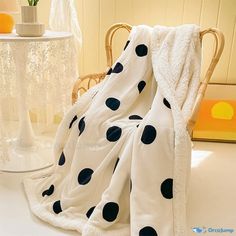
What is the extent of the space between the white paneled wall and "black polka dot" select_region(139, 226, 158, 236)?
1406mm

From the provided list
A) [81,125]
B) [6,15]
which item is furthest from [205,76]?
[6,15]

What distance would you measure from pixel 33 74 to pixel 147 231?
1017 mm

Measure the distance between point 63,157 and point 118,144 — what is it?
329 millimetres

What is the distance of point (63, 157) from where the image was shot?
5.41ft

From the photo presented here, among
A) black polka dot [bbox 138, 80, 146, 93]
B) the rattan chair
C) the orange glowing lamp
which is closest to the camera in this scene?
the rattan chair

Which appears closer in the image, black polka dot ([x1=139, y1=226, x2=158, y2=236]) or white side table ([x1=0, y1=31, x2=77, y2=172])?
black polka dot ([x1=139, y1=226, x2=158, y2=236])

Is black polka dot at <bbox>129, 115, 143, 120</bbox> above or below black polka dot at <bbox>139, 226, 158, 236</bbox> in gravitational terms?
above

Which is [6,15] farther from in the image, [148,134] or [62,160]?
[148,134]

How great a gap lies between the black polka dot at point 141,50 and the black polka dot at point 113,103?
29cm

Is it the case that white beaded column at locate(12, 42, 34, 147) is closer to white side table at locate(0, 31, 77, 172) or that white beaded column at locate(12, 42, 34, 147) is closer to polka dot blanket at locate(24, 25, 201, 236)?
white side table at locate(0, 31, 77, 172)

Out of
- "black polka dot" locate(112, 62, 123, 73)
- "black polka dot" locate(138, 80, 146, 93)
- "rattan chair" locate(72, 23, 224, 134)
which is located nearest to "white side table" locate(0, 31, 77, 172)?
"rattan chair" locate(72, 23, 224, 134)

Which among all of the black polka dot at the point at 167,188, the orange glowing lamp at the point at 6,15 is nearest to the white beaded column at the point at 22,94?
the orange glowing lamp at the point at 6,15

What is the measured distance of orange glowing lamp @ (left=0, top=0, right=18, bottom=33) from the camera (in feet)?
6.02

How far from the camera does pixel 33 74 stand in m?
1.81
